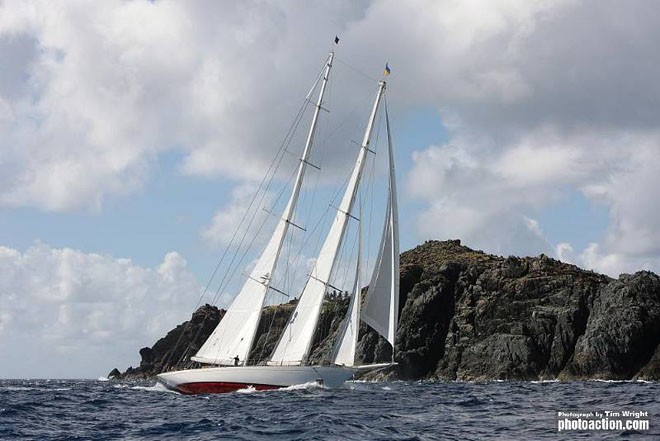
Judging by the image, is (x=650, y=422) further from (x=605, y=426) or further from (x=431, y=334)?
(x=431, y=334)

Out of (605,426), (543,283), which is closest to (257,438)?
(605,426)

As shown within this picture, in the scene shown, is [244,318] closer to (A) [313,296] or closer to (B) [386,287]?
(A) [313,296]

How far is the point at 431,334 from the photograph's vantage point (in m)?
115

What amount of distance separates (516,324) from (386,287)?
64.4 meters

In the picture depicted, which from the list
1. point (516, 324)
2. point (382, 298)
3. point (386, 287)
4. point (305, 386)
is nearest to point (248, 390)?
point (305, 386)

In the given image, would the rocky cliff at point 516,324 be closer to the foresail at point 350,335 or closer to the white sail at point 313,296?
the foresail at point 350,335

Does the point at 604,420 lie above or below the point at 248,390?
below

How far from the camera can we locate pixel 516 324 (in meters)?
106

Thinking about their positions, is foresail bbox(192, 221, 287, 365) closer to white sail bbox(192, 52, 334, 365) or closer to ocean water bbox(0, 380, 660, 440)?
white sail bbox(192, 52, 334, 365)

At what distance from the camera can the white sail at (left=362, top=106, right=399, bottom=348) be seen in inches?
1831

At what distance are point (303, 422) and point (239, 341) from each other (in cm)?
1956

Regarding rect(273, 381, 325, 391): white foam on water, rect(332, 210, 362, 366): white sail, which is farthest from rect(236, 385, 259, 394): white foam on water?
rect(332, 210, 362, 366): white sail

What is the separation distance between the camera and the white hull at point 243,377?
143 feet

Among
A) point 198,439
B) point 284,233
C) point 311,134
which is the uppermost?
point 311,134
